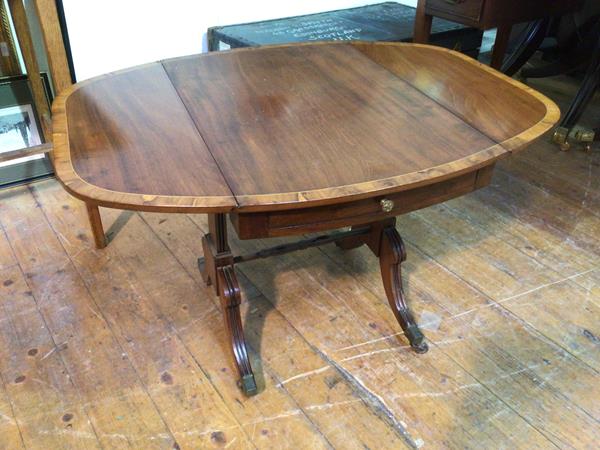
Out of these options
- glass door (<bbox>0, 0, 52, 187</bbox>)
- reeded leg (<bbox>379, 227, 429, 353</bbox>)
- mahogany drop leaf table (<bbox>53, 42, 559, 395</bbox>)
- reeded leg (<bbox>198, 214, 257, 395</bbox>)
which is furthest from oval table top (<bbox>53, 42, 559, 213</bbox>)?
glass door (<bbox>0, 0, 52, 187</bbox>)

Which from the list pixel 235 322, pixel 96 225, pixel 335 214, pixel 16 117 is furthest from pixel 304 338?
pixel 16 117

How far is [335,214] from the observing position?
113 centimetres

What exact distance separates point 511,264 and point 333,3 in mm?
1655

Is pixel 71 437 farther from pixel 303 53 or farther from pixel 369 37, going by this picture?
pixel 369 37

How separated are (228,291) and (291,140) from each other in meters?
0.40

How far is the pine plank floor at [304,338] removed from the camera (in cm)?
133

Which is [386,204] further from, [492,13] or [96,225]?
[492,13]

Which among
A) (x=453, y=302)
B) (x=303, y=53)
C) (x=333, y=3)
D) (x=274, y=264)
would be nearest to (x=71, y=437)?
(x=274, y=264)

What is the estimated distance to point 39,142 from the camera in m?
2.18

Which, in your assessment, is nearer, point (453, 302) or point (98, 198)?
point (98, 198)

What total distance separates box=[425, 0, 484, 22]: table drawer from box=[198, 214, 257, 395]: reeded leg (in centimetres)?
142

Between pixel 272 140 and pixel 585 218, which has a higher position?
pixel 272 140

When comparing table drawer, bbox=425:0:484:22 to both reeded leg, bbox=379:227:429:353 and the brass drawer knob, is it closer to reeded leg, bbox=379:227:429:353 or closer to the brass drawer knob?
reeded leg, bbox=379:227:429:353

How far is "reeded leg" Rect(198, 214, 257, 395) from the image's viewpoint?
4.49 feet
